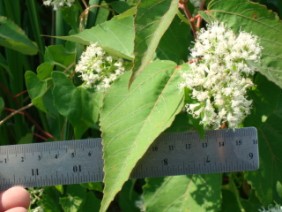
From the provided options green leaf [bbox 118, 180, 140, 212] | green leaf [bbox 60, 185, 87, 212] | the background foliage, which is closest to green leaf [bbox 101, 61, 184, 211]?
the background foliage

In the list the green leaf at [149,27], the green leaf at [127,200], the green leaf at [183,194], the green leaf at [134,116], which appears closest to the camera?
the green leaf at [149,27]

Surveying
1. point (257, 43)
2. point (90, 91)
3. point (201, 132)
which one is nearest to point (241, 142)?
point (201, 132)

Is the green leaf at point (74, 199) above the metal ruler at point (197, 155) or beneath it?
beneath

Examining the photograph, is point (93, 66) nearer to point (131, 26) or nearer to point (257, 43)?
point (131, 26)

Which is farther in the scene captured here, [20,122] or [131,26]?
[20,122]

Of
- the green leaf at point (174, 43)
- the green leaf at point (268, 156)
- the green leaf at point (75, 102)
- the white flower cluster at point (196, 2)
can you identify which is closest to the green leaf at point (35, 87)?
the green leaf at point (75, 102)

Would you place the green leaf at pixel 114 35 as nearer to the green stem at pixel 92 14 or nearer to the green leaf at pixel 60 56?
the green leaf at pixel 60 56

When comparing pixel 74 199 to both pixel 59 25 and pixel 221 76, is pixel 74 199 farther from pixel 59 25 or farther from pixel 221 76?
pixel 221 76

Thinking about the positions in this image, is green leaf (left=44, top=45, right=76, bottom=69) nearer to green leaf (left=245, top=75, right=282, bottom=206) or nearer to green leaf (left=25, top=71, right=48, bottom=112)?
green leaf (left=25, top=71, right=48, bottom=112)
